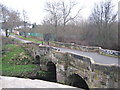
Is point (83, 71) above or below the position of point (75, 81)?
above

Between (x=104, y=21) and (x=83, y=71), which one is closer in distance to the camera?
(x=83, y=71)

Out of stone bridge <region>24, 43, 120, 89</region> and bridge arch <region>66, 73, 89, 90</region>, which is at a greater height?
stone bridge <region>24, 43, 120, 89</region>

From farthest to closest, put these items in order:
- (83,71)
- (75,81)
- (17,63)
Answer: (17,63) → (75,81) → (83,71)

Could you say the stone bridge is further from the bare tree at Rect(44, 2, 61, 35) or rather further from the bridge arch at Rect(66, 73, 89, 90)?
the bare tree at Rect(44, 2, 61, 35)

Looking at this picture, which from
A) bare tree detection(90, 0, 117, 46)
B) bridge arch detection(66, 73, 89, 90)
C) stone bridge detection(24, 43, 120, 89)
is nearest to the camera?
stone bridge detection(24, 43, 120, 89)

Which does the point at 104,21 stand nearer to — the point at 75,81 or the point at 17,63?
the point at 75,81

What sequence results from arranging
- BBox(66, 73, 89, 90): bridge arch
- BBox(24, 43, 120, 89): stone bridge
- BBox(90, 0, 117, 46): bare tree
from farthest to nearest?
BBox(90, 0, 117, 46): bare tree, BBox(66, 73, 89, 90): bridge arch, BBox(24, 43, 120, 89): stone bridge

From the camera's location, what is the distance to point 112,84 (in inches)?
227

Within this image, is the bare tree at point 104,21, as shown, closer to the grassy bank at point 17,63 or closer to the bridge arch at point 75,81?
the bridge arch at point 75,81

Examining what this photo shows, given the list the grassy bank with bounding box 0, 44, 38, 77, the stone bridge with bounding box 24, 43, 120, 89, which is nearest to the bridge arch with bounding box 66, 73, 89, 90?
the stone bridge with bounding box 24, 43, 120, 89

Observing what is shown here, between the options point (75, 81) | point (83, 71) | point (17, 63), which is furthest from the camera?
point (17, 63)

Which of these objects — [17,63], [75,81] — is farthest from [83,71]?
[17,63]

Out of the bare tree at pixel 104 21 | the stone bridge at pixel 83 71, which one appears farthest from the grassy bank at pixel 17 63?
the bare tree at pixel 104 21

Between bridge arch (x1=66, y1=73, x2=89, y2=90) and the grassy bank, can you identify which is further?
the grassy bank
